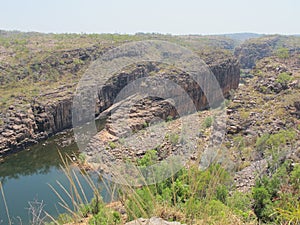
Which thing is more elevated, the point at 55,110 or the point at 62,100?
the point at 62,100

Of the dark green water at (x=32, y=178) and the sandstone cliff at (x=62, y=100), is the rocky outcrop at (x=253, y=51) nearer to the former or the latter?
the sandstone cliff at (x=62, y=100)

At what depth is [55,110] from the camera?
88.5ft

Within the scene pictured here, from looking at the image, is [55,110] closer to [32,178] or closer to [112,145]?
[32,178]

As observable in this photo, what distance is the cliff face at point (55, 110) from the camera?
23594 mm

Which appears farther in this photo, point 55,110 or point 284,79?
point 55,110

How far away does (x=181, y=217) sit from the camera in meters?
4.07

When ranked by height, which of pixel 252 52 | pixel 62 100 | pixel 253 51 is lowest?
pixel 62 100

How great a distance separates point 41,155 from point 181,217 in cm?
2052

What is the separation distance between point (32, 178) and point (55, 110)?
8584 mm

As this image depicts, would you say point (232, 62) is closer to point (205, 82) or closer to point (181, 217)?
point (205, 82)

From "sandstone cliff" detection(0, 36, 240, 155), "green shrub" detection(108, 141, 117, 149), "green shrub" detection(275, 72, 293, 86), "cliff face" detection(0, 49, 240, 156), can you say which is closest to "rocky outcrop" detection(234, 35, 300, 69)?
"sandstone cliff" detection(0, 36, 240, 155)

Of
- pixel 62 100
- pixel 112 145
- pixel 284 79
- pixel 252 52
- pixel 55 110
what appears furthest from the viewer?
pixel 252 52

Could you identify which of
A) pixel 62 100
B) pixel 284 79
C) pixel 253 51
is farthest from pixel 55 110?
pixel 253 51

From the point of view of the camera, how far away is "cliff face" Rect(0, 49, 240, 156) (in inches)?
929
